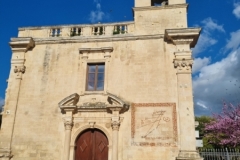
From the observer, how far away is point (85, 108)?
10.1m

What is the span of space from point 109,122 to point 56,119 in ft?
6.92

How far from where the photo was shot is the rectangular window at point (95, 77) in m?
10.6

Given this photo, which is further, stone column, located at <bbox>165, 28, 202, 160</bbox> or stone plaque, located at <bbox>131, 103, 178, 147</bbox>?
stone plaque, located at <bbox>131, 103, 178, 147</bbox>

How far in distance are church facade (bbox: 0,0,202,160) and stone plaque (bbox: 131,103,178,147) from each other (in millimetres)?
35

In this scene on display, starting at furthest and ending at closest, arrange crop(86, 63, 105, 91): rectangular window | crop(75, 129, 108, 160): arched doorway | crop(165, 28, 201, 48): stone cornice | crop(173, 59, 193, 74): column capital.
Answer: crop(86, 63, 105, 91): rectangular window < crop(165, 28, 201, 48): stone cornice < crop(173, 59, 193, 74): column capital < crop(75, 129, 108, 160): arched doorway

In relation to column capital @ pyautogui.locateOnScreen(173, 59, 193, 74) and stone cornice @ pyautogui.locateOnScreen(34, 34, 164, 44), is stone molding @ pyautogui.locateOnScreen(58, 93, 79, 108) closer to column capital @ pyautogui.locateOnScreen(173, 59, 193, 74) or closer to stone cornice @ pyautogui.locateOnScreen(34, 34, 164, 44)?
stone cornice @ pyautogui.locateOnScreen(34, 34, 164, 44)

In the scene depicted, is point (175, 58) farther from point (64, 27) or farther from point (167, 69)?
point (64, 27)

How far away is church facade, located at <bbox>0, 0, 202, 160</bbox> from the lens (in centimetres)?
962

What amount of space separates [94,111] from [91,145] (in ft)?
4.19

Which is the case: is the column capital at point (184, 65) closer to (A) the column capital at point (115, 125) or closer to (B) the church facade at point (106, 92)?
(B) the church facade at point (106, 92)

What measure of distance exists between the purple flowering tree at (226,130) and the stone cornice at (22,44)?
15.1 m

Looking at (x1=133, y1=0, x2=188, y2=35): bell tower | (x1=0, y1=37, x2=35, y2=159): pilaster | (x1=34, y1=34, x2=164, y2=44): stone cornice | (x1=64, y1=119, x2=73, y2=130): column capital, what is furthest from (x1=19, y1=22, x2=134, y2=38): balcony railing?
(x1=64, y1=119, x2=73, y2=130): column capital

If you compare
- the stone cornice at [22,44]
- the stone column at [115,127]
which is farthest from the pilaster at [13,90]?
the stone column at [115,127]

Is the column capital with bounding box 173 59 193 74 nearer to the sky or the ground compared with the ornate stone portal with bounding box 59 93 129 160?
nearer to the sky
